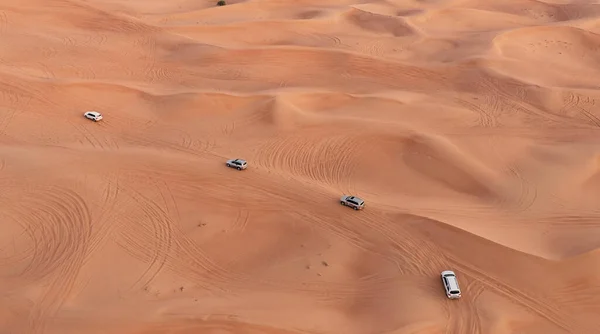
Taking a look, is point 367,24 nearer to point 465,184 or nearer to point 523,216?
point 465,184

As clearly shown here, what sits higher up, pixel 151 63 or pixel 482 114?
pixel 151 63

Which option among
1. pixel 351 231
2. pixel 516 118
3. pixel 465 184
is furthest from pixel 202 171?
pixel 516 118

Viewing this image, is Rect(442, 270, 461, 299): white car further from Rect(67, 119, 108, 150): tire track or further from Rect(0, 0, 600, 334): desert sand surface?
Rect(67, 119, 108, 150): tire track


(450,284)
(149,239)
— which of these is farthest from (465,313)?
(149,239)

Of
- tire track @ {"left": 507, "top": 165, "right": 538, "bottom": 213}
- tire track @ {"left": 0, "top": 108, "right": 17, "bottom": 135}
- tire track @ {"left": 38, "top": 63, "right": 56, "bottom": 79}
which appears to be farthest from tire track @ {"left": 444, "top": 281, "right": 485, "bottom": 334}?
tire track @ {"left": 38, "top": 63, "right": 56, "bottom": 79}

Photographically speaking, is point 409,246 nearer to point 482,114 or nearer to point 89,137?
point 482,114

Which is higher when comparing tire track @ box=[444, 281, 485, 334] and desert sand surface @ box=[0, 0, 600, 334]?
desert sand surface @ box=[0, 0, 600, 334]
